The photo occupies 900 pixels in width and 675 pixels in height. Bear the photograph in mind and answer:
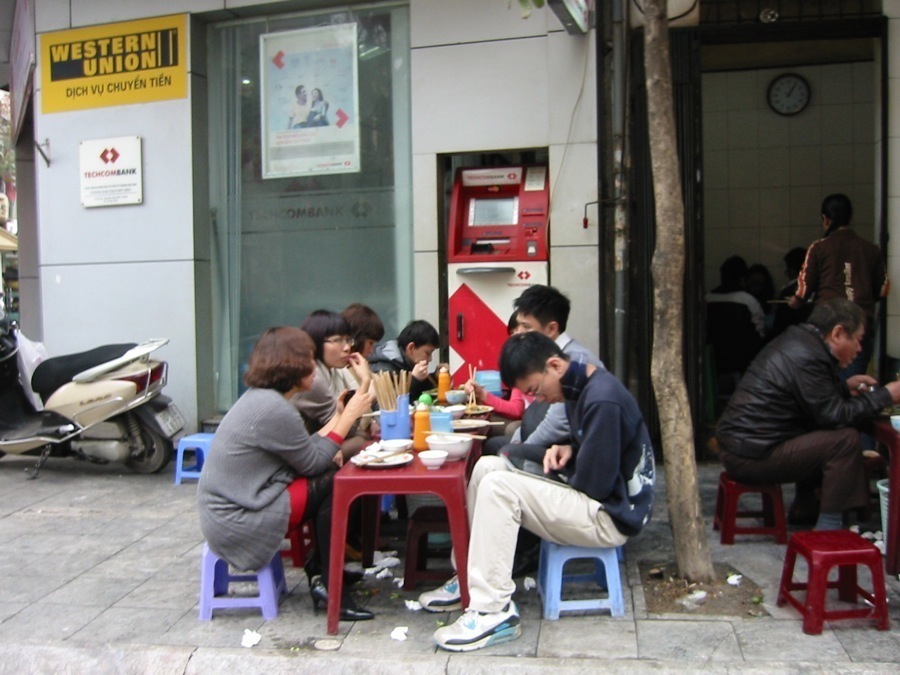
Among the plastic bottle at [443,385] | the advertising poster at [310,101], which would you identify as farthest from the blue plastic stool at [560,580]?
the advertising poster at [310,101]

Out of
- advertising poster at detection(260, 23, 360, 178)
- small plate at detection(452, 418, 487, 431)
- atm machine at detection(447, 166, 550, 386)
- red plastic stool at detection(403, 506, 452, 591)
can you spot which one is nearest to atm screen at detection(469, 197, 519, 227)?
atm machine at detection(447, 166, 550, 386)

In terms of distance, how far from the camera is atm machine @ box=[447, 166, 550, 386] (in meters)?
6.50

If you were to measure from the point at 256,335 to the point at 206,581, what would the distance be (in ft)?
13.6

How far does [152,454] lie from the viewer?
6965 mm

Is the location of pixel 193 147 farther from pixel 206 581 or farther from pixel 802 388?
pixel 802 388

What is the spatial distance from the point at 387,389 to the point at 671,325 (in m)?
1.31

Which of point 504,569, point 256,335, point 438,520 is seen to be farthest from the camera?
point 256,335

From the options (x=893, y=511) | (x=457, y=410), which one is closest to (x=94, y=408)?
(x=457, y=410)

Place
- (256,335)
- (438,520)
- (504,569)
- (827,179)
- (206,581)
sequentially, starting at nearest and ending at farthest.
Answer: (504,569) → (206,581) → (438,520) → (256,335) → (827,179)

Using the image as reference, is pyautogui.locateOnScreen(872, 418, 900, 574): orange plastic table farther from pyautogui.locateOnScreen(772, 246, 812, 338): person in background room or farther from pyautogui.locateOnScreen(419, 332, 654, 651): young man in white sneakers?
pyautogui.locateOnScreen(772, 246, 812, 338): person in background room

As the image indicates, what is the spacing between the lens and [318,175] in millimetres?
7512

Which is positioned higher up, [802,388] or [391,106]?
[391,106]

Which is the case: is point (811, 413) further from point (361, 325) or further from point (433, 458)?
point (361, 325)

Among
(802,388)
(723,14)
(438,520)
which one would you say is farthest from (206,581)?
(723,14)
